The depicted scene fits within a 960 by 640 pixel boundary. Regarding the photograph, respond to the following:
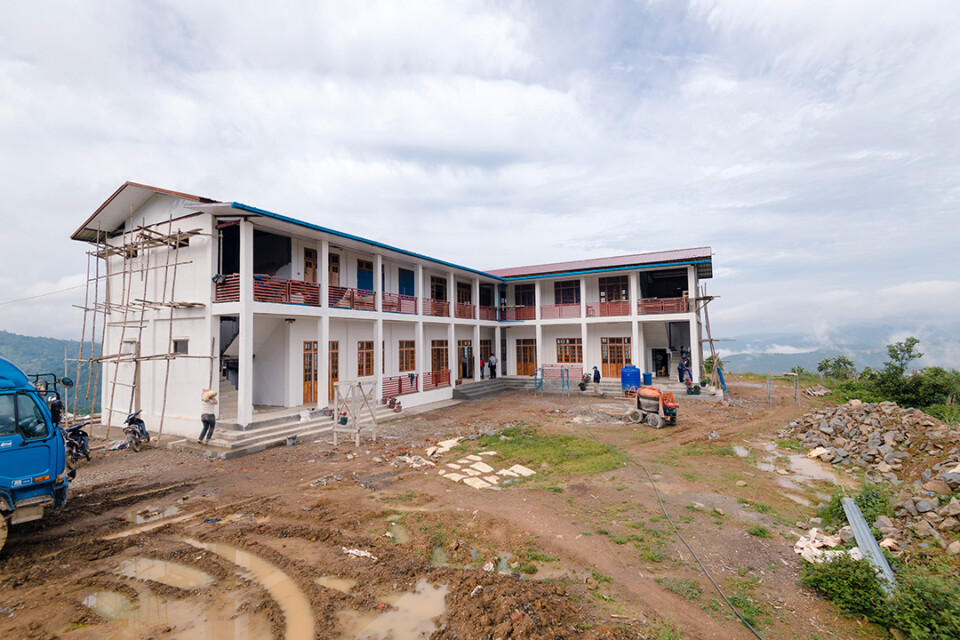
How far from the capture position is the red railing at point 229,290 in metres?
11.6

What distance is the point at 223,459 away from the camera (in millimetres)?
10047

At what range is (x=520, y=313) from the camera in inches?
946

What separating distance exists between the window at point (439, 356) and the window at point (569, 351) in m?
6.80

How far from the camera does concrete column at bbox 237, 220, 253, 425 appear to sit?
36.6ft

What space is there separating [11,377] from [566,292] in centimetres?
2156

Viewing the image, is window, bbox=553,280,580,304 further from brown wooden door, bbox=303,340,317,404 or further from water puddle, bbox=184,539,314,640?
water puddle, bbox=184,539,314,640

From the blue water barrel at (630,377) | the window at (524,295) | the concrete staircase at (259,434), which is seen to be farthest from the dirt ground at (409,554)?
the window at (524,295)

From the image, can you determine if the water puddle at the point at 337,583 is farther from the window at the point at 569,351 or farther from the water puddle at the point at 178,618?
the window at the point at 569,351

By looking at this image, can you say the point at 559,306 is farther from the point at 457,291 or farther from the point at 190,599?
the point at 190,599

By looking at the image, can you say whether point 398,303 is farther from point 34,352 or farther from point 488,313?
point 34,352

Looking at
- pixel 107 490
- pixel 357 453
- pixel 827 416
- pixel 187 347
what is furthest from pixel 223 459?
pixel 827 416

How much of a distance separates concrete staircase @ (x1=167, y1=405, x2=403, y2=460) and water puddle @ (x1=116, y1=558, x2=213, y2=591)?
5242 mm

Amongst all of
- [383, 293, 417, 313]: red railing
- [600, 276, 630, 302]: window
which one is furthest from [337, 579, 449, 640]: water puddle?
[600, 276, 630, 302]: window

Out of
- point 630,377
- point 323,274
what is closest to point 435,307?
point 323,274
